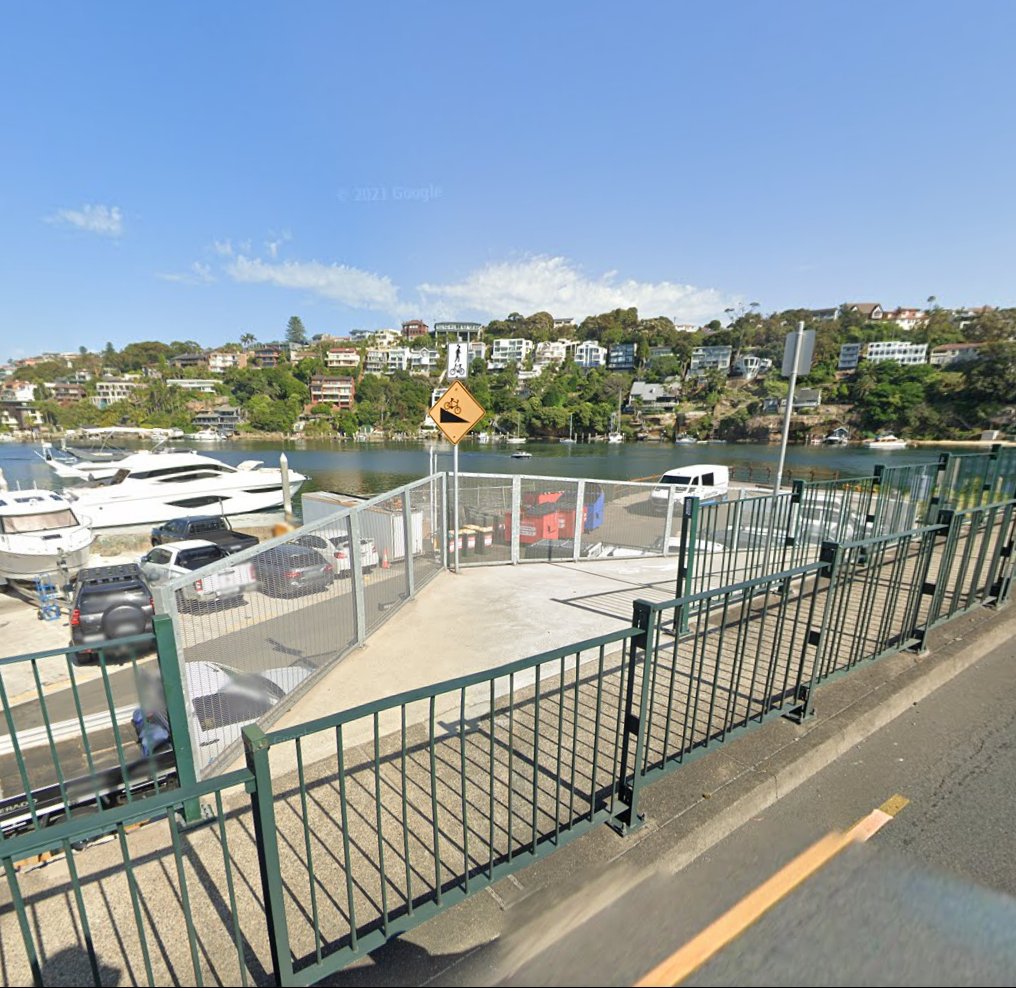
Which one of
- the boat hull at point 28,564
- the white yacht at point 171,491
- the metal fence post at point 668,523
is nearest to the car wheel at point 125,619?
the boat hull at point 28,564

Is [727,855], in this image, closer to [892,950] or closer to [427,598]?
[892,950]

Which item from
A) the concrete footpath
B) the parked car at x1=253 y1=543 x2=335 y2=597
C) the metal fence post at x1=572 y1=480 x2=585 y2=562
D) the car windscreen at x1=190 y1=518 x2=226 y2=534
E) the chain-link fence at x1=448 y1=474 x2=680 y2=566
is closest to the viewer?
the concrete footpath

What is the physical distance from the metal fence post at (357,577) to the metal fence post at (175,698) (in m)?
1.83

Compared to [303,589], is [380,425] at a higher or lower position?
lower

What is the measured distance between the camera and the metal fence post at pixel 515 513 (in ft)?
24.5

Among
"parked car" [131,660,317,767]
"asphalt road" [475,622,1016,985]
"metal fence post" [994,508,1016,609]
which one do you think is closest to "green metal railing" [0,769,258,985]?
"parked car" [131,660,317,767]

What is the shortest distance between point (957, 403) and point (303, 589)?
111949 mm

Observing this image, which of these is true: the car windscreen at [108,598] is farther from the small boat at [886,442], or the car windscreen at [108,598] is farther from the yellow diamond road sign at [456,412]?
the small boat at [886,442]

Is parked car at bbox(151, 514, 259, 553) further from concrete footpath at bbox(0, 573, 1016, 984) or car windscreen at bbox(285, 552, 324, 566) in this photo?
concrete footpath at bbox(0, 573, 1016, 984)

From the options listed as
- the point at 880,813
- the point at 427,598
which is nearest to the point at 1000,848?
the point at 880,813

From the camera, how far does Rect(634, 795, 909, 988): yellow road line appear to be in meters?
1.81

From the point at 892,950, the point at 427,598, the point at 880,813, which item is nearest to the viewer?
the point at 892,950

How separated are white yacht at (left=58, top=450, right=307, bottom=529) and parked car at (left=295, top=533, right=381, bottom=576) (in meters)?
23.3

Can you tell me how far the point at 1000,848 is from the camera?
96.1 inches
